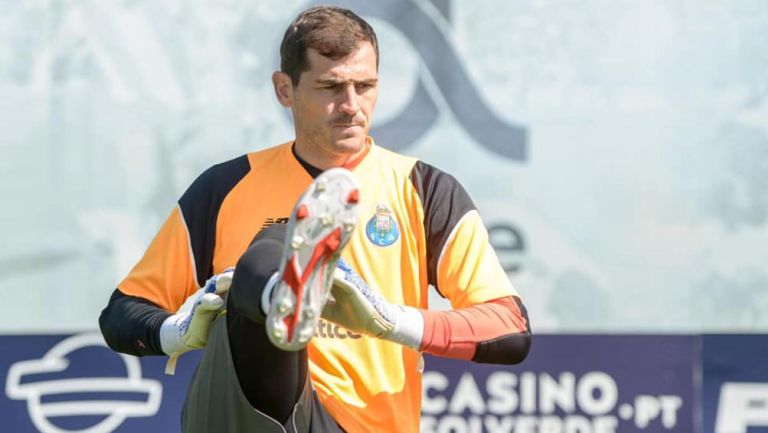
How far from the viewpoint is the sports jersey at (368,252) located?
2305mm

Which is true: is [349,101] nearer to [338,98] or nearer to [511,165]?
[338,98]

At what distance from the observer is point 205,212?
2.39 meters

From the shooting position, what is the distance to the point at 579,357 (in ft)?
10.9

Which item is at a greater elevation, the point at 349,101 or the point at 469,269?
the point at 349,101

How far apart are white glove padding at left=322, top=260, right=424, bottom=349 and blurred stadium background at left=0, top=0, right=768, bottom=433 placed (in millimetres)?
1276

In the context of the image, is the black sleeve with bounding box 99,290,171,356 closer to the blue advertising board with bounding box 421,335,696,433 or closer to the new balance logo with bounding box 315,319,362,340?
the new balance logo with bounding box 315,319,362,340

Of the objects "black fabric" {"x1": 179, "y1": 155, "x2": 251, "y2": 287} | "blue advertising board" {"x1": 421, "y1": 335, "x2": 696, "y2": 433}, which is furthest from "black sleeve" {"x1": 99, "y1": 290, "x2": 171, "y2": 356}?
"blue advertising board" {"x1": 421, "y1": 335, "x2": 696, "y2": 433}

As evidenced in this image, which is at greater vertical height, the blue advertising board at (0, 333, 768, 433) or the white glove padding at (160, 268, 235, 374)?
the white glove padding at (160, 268, 235, 374)

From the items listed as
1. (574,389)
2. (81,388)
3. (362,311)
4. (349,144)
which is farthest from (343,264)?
(81,388)

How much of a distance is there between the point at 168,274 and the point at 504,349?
23.7 inches

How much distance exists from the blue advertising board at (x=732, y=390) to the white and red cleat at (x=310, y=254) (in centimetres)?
171

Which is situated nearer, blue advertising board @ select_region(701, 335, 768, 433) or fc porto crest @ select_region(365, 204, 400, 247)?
fc porto crest @ select_region(365, 204, 400, 247)

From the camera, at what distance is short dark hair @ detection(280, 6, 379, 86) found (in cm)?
228

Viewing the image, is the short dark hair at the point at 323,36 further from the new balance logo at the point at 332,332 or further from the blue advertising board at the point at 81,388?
the blue advertising board at the point at 81,388
